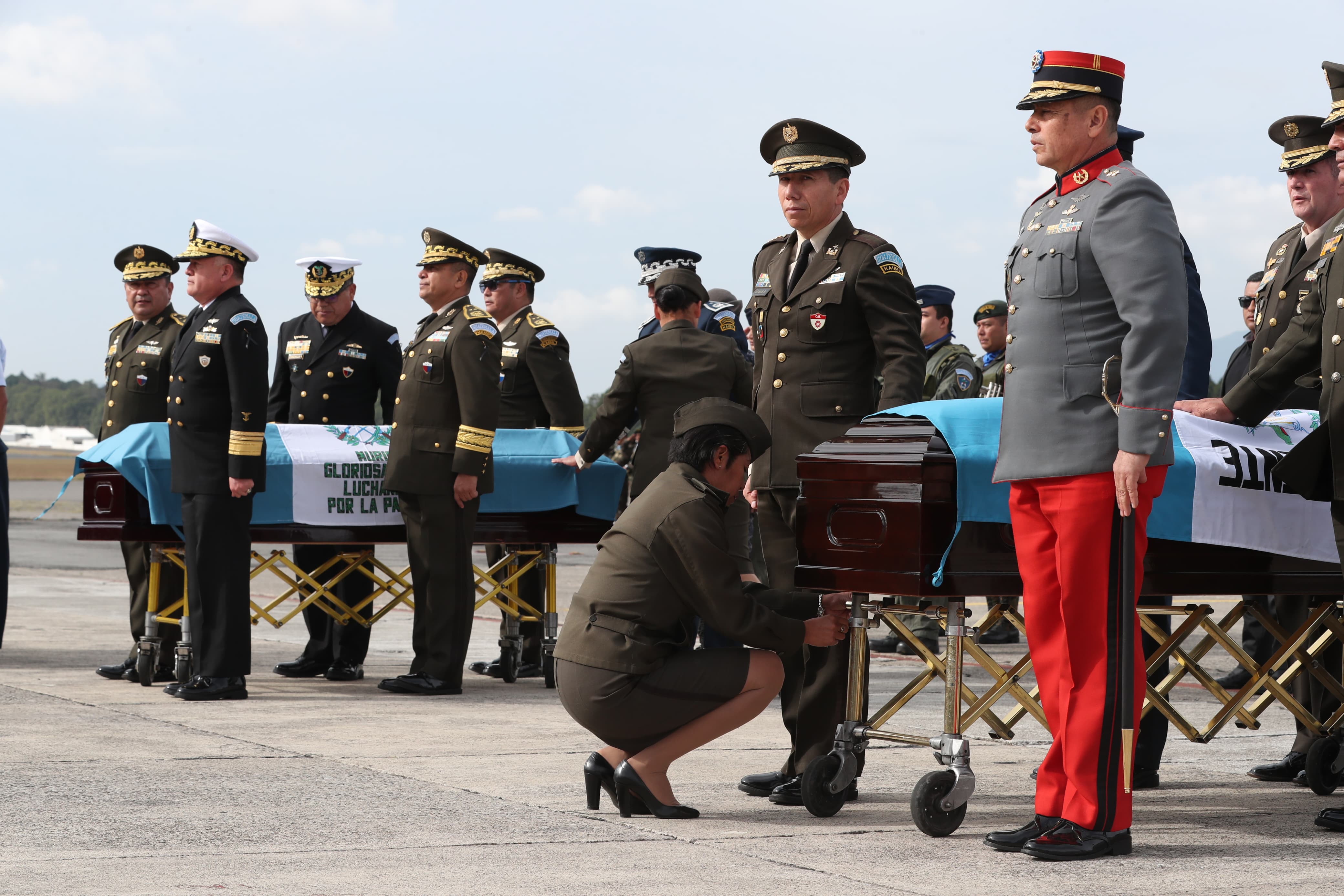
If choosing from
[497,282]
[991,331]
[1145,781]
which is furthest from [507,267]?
[1145,781]

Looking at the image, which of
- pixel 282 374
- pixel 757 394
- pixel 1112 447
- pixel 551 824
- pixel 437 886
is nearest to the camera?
pixel 437 886

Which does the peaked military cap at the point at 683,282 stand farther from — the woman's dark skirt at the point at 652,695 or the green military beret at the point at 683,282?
the woman's dark skirt at the point at 652,695

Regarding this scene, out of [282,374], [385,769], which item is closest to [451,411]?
[282,374]

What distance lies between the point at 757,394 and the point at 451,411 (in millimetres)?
2829

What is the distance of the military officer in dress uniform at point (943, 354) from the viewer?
10.4 metres

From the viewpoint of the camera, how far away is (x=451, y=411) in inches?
324


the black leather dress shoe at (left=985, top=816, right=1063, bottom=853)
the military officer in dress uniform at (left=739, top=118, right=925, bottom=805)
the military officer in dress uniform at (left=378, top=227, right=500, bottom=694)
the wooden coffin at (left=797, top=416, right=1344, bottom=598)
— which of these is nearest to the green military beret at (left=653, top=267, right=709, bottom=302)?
the military officer in dress uniform at (left=378, top=227, right=500, bottom=694)

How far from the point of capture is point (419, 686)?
26.9 feet

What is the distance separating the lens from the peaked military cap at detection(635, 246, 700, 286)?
9094mm

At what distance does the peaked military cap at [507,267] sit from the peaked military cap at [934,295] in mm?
2589

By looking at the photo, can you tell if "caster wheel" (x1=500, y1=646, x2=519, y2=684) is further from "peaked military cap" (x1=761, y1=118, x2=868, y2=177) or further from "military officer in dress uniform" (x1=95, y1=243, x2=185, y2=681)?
"peaked military cap" (x1=761, y1=118, x2=868, y2=177)

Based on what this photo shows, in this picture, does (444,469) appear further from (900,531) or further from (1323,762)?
(1323,762)

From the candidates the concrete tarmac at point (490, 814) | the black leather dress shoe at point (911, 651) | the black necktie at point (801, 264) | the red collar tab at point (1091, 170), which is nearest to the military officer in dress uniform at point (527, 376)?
the concrete tarmac at point (490, 814)

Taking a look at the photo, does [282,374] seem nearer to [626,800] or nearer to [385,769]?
[385,769]
